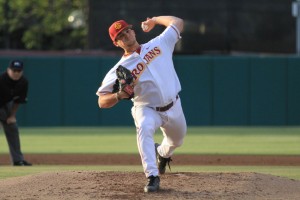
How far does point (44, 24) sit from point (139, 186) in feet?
93.9

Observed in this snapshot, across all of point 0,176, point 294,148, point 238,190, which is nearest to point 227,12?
point 294,148

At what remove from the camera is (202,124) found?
858 inches

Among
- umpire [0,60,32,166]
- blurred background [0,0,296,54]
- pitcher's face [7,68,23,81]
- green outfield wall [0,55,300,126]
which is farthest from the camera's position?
blurred background [0,0,296,54]

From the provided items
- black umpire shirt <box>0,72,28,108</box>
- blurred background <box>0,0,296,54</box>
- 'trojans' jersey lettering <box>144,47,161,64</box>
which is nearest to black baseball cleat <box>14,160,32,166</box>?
black umpire shirt <box>0,72,28,108</box>

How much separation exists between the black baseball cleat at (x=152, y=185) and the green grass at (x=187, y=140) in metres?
6.79

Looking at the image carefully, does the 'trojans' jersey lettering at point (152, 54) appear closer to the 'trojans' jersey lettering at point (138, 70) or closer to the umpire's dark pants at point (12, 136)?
the 'trojans' jersey lettering at point (138, 70)

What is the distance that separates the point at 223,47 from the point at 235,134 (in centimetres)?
688

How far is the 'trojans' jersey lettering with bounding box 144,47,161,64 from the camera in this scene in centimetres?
863

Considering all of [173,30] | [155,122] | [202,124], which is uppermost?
[173,30]

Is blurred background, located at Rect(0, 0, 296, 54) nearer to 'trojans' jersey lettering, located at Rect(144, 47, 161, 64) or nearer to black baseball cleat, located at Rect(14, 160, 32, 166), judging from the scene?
black baseball cleat, located at Rect(14, 160, 32, 166)

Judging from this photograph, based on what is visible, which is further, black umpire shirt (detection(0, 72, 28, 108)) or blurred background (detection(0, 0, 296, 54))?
blurred background (detection(0, 0, 296, 54))

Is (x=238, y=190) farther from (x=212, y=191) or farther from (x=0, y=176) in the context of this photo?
(x=0, y=176)

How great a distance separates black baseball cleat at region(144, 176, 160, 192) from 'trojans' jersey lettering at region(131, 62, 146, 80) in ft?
3.18

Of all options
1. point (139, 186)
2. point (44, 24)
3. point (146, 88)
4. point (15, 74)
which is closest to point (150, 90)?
point (146, 88)
